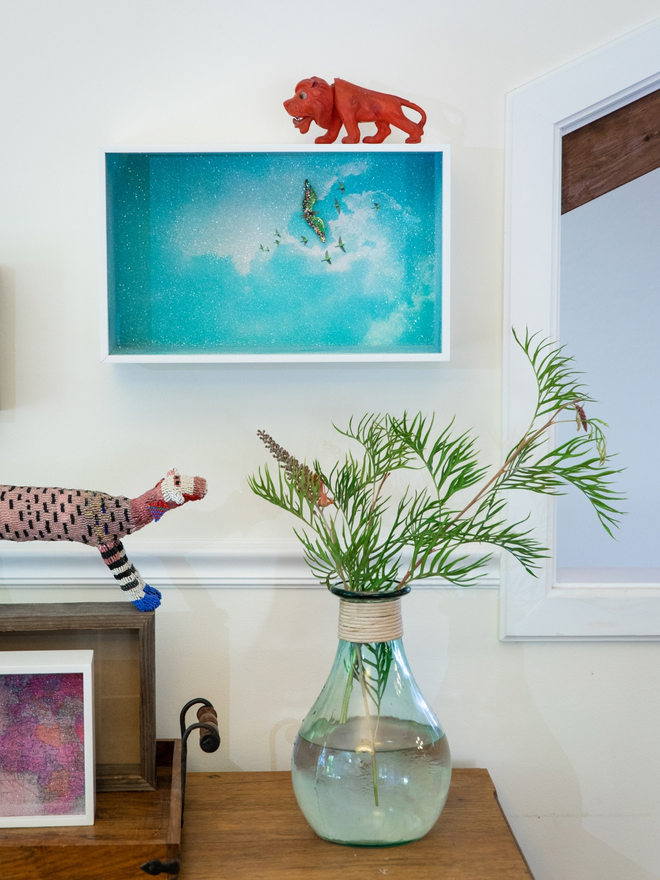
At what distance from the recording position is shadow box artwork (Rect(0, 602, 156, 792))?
0.94 metres

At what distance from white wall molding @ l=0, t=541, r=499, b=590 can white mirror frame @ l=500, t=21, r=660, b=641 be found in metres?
0.08

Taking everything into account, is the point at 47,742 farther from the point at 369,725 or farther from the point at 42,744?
the point at 369,725

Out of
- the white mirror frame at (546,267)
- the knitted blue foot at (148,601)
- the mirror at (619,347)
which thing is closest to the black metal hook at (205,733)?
the knitted blue foot at (148,601)

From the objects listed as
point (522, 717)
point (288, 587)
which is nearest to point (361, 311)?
point (288, 587)

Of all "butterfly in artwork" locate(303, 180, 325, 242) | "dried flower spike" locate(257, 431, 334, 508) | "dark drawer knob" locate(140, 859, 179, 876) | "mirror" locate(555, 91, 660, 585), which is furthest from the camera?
"mirror" locate(555, 91, 660, 585)

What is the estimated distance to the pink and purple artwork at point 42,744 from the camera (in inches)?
34.5

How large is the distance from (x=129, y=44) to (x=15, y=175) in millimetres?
252

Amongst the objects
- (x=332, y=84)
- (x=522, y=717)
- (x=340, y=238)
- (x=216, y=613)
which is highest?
(x=332, y=84)

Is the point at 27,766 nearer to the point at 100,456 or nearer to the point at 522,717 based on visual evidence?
the point at 100,456

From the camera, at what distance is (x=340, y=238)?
3.43ft

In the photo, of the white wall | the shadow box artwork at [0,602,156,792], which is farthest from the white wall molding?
the shadow box artwork at [0,602,156,792]

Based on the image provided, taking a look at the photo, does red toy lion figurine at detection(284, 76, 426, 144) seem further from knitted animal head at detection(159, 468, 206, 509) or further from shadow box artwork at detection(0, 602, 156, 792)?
shadow box artwork at detection(0, 602, 156, 792)

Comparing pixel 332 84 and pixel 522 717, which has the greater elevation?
pixel 332 84

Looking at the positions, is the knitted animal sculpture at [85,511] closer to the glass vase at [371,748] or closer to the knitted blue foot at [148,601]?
the knitted blue foot at [148,601]
